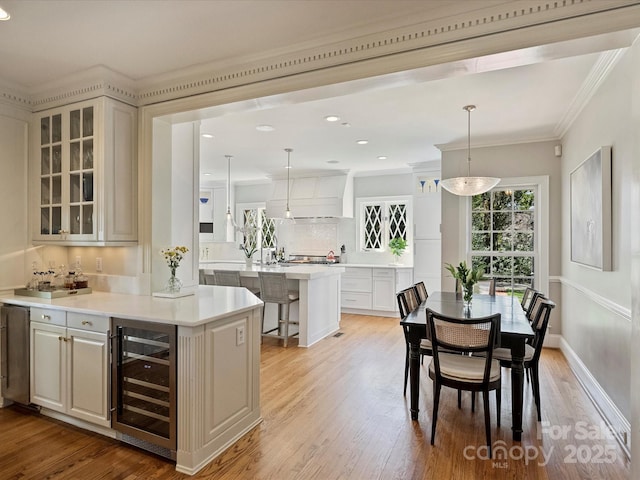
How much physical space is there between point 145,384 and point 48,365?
3.11ft

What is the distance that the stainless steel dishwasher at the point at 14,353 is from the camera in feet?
9.50

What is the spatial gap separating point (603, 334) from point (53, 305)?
13.7ft

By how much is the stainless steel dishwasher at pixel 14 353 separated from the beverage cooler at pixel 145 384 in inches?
38.5

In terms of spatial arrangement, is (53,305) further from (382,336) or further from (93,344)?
(382,336)

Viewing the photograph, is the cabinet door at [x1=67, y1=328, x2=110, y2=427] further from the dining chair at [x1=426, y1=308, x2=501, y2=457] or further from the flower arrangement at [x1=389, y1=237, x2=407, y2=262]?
the flower arrangement at [x1=389, y1=237, x2=407, y2=262]

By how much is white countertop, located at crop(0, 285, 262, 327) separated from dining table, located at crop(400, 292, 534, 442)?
1208 millimetres

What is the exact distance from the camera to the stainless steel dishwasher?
289 cm

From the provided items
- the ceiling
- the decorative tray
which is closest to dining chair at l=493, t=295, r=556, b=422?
the ceiling

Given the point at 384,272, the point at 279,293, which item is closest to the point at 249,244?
the point at 279,293

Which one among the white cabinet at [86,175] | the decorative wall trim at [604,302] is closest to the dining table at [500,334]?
the decorative wall trim at [604,302]

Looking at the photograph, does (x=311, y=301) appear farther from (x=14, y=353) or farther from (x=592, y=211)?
(x=592, y=211)

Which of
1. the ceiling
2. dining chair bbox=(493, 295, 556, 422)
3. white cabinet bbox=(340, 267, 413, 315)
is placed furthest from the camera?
white cabinet bbox=(340, 267, 413, 315)

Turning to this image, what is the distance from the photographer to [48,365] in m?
2.77

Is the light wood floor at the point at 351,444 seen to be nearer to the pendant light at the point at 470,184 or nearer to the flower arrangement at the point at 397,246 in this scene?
the pendant light at the point at 470,184
